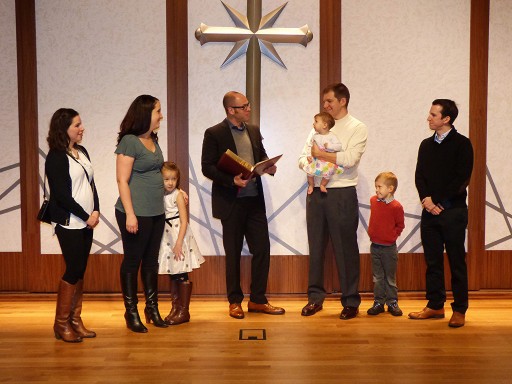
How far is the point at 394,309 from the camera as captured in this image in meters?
4.79

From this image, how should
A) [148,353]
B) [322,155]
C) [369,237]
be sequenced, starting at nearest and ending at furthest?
[148,353] < [322,155] < [369,237]

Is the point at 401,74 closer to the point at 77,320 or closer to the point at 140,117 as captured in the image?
the point at 140,117

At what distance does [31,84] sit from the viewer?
5.31 m

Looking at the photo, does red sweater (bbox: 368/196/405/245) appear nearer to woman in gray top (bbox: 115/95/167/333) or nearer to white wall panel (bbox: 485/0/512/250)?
white wall panel (bbox: 485/0/512/250)

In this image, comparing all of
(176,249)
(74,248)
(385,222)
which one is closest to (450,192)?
(385,222)

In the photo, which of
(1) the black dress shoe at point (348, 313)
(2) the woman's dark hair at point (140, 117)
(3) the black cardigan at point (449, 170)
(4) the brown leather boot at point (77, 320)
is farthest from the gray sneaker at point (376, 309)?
(2) the woman's dark hair at point (140, 117)

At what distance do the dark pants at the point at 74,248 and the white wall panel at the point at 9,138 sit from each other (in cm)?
157

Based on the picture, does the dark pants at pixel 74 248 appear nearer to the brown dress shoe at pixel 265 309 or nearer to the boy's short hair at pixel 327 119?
the brown dress shoe at pixel 265 309

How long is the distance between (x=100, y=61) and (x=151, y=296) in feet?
6.49

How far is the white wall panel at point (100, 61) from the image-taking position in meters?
5.30

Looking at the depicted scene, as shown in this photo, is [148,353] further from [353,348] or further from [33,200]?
[33,200]

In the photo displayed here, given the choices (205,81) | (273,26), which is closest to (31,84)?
(205,81)

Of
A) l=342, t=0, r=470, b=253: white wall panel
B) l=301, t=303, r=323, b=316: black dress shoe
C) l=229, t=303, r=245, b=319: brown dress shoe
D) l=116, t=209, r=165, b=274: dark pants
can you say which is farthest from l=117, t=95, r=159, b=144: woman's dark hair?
l=342, t=0, r=470, b=253: white wall panel

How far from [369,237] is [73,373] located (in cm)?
253
